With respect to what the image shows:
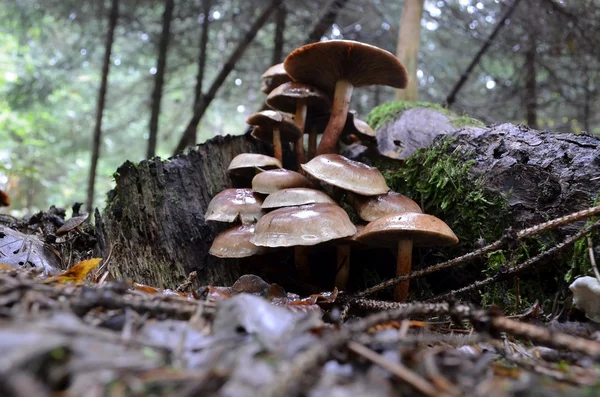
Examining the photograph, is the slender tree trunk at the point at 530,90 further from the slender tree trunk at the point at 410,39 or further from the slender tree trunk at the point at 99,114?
the slender tree trunk at the point at 99,114

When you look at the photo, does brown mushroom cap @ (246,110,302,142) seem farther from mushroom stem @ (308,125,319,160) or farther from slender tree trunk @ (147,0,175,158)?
slender tree trunk @ (147,0,175,158)

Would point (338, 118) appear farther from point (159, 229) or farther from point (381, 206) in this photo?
point (159, 229)

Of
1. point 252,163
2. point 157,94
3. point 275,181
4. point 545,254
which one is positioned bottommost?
point 545,254

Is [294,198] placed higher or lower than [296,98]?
lower

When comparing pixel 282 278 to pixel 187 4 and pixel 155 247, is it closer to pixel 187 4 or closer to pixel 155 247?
pixel 155 247

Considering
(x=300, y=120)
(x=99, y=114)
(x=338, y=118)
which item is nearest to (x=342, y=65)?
(x=338, y=118)

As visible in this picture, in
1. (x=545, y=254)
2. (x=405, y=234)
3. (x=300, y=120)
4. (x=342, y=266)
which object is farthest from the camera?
(x=300, y=120)

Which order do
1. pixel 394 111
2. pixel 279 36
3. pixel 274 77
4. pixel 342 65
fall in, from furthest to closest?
pixel 279 36 < pixel 394 111 < pixel 274 77 < pixel 342 65
